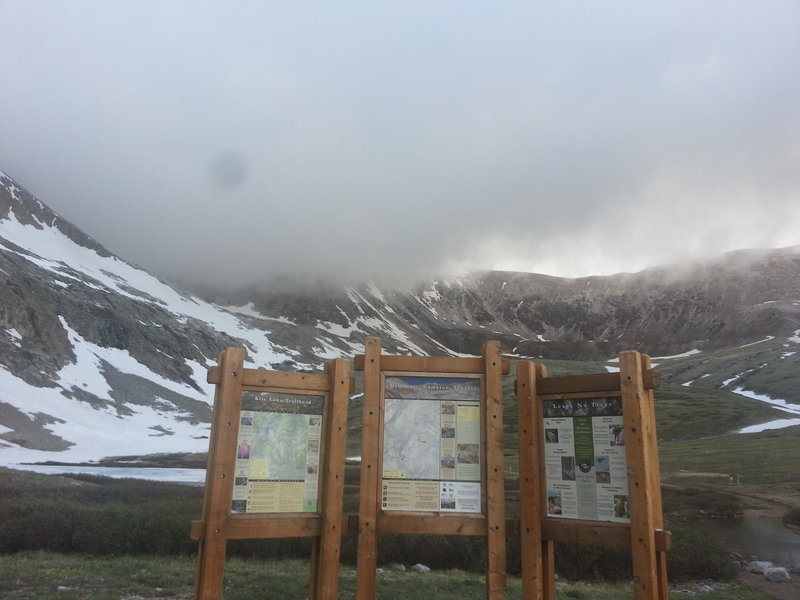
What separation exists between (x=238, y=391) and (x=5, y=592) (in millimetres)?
6645

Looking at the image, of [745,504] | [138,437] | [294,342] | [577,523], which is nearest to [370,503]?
[577,523]

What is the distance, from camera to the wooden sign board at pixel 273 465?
291 inches

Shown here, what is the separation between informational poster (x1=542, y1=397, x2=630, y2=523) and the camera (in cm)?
738

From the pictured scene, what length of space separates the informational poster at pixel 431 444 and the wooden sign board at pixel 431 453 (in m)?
0.01

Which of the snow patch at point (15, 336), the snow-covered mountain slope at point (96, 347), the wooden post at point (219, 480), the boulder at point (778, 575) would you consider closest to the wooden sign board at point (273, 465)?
the wooden post at point (219, 480)

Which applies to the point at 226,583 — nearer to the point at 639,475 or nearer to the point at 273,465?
the point at 273,465

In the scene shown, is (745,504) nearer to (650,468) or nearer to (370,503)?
(650,468)

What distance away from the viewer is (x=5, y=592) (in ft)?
32.3

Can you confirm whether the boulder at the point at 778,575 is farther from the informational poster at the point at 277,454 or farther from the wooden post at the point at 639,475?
the informational poster at the point at 277,454

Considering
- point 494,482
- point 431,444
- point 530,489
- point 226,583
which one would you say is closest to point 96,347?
point 226,583

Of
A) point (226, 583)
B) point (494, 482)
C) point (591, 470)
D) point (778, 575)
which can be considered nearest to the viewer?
point (591, 470)

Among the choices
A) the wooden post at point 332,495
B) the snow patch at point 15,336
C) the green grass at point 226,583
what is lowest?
the green grass at point 226,583

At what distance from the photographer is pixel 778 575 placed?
1384 centimetres

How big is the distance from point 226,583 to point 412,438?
6781 mm
